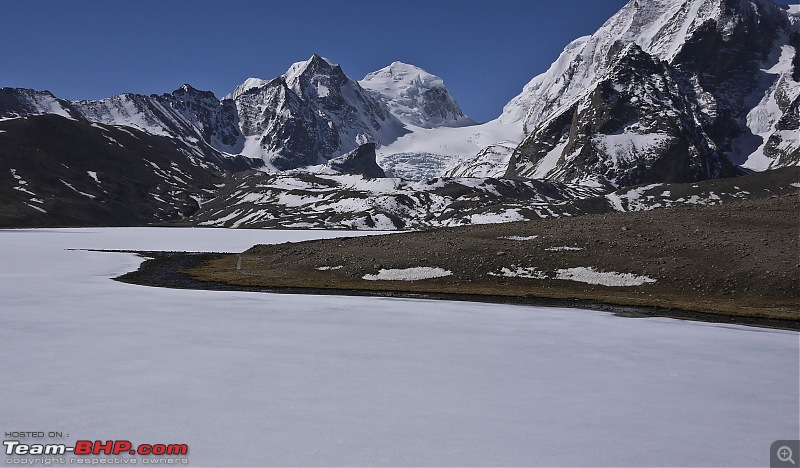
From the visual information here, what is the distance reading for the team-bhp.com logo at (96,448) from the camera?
1124 centimetres

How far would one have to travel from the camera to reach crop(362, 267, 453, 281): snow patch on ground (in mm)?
64250

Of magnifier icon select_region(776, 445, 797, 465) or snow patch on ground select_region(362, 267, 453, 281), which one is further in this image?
snow patch on ground select_region(362, 267, 453, 281)

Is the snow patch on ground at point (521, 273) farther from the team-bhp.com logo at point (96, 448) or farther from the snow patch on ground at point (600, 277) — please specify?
the team-bhp.com logo at point (96, 448)

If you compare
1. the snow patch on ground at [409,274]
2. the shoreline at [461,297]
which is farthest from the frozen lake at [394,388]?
the snow patch on ground at [409,274]

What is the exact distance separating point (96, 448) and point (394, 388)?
758cm

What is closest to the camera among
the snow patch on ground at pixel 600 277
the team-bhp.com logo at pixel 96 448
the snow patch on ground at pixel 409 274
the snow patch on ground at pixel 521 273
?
the team-bhp.com logo at pixel 96 448

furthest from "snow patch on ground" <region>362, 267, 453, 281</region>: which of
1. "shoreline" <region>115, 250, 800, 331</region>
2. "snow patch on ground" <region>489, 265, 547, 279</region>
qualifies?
"shoreline" <region>115, 250, 800, 331</region>

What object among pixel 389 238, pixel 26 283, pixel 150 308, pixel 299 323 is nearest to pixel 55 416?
pixel 299 323

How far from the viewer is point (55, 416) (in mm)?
12883

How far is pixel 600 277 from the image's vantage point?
198 ft

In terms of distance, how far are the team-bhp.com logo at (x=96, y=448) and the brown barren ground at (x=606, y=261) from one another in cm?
4138

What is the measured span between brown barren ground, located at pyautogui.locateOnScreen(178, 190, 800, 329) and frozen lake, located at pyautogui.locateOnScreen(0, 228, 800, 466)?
25264mm

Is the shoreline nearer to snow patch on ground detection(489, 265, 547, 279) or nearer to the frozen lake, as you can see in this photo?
snow patch on ground detection(489, 265, 547, 279)

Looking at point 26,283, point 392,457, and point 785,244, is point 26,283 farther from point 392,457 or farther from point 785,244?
point 785,244
